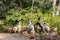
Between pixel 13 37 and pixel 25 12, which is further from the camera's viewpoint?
pixel 25 12

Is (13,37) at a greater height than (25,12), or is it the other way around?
(25,12)

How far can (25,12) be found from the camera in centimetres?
2005

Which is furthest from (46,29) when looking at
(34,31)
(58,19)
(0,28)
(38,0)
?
(38,0)

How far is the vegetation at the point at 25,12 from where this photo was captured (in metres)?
18.1

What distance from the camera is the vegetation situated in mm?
18062

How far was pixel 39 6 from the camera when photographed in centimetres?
2127

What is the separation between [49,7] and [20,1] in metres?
3.24

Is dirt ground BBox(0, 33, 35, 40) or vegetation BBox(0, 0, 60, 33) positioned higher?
vegetation BBox(0, 0, 60, 33)

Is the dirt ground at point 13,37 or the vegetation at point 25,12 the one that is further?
the vegetation at point 25,12

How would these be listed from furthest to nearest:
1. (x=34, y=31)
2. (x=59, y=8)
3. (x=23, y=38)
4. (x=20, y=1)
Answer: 1. (x=20, y=1)
2. (x=59, y=8)
3. (x=34, y=31)
4. (x=23, y=38)

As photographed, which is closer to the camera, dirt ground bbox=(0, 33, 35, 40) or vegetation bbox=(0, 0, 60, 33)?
dirt ground bbox=(0, 33, 35, 40)

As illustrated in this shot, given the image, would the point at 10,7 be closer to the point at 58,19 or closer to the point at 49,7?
the point at 49,7

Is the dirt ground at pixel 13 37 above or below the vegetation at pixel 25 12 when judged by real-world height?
below

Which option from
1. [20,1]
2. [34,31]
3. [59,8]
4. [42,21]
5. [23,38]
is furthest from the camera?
[20,1]
